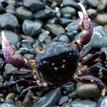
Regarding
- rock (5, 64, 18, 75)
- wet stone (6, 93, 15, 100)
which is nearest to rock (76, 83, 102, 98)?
wet stone (6, 93, 15, 100)

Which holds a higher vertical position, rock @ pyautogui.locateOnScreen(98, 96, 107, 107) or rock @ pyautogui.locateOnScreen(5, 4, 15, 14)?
rock @ pyautogui.locateOnScreen(5, 4, 15, 14)

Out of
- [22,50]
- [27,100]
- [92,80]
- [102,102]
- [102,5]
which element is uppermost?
[102,5]

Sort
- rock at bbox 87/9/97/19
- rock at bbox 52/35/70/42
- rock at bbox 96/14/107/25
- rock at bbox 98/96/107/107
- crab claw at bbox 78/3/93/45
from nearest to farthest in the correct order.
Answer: rock at bbox 98/96/107/107, crab claw at bbox 78/3/93/45, rock at bbox 52/35/70/42, rock at bbox 96/14/107/25, rock at bbox 87/9/97/19

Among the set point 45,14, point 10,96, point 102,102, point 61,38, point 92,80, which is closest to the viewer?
point 102,102

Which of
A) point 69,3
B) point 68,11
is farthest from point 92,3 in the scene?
point 68,11

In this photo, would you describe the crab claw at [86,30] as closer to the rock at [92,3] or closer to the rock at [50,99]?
the rock at [50,99]

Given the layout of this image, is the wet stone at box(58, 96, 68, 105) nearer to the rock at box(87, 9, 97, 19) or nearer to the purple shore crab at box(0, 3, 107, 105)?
the purple shore crab at box(0, 3, 107, 105)

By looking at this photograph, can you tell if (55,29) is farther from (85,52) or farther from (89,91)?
(89,91)
